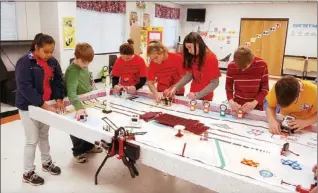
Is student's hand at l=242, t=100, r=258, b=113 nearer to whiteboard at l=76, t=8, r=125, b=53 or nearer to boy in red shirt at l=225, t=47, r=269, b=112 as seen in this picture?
boy in red shirt at l=225, t=47, r=269, b=112

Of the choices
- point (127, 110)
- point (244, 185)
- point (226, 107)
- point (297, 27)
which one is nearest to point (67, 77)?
point (127, 110)

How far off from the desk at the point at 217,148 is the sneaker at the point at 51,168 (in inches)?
25.4

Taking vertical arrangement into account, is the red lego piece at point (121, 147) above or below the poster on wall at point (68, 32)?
below

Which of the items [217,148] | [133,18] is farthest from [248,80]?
[133,18]

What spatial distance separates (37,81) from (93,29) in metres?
4.80

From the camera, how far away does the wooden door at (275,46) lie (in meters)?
9.18

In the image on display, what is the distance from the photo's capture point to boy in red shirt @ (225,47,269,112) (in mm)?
2191

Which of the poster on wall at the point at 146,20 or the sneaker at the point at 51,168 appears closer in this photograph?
the sneaker at the point at 51,168

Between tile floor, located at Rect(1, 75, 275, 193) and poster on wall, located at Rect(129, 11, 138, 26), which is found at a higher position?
poster on wall, located at Rect(129, 11, 138, 26)

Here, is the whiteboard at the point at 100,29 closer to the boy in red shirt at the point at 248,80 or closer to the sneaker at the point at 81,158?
the sneaker at the point at 81,158

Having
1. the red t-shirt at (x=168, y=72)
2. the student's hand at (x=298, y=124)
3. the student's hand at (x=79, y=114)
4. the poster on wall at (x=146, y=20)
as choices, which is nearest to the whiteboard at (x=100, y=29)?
the poster on wall at (x=146, y=20)

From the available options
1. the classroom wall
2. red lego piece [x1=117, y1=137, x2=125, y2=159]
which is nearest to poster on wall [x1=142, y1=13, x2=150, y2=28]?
the classroom wall

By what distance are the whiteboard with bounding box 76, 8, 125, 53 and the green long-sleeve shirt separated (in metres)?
3.92

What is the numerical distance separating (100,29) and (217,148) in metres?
5.93
